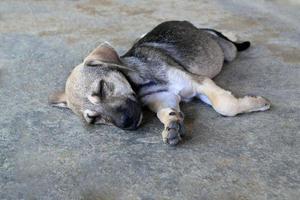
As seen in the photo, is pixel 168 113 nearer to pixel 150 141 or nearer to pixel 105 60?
pixel 150 141

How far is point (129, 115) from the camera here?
9.64ft

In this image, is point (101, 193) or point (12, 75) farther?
point (12, 75)

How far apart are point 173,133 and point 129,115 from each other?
1.01ft

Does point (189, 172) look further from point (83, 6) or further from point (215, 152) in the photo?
point (83, 6)

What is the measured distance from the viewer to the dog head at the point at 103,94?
9.66ft

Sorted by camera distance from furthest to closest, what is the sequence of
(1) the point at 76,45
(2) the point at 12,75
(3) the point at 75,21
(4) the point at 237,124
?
(3) the point at 75,21
(1) the point at 76,45
(2) the point at 12,75
(4) the point at 237,124

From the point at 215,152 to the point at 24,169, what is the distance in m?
1.15

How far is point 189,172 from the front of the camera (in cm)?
259

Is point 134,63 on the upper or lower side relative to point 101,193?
upper

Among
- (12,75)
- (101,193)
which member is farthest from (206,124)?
(12,75)

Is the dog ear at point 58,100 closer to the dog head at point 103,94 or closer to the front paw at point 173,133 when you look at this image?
the dog head at point 103,94

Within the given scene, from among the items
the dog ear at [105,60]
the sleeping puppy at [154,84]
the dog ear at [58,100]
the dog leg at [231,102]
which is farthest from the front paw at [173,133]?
the dog ear at [58,100]

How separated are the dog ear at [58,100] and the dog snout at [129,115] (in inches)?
24.7

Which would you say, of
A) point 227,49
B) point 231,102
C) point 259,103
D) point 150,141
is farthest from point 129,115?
point 227,49
